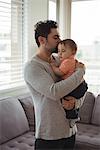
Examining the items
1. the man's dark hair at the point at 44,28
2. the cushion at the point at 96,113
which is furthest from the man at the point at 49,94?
the cushion at the point at 96,113

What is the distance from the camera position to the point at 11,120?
2.59 m

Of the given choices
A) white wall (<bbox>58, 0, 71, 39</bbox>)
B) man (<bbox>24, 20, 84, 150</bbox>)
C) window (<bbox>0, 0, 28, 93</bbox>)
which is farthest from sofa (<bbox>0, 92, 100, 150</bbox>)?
white wall (<bbox>58, 0, 71, 39</bbox>)

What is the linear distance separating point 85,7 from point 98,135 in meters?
2.09

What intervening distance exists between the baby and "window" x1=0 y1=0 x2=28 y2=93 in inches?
52.7

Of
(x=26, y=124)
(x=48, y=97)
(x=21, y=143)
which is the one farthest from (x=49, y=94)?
(x=26, y=124)

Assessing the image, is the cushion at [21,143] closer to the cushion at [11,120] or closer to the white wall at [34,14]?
the cushion at [11,120]

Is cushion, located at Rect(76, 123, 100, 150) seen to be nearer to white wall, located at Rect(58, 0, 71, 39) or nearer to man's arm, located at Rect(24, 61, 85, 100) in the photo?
man's arm, located at Rect(24, 61, 85, 100)

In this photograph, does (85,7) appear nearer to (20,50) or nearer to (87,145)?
(20,50)

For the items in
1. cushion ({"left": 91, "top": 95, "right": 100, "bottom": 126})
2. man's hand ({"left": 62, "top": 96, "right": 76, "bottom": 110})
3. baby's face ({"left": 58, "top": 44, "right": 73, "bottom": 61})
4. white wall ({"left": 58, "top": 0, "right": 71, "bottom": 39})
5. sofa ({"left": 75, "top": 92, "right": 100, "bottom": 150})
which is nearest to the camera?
man's hand ({"left": 62, "top": 96, "right": 76, "bottom": 110})

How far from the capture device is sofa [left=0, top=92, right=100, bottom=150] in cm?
245

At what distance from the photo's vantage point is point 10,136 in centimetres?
253

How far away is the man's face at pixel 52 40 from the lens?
1585 mm

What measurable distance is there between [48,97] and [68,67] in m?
0.26

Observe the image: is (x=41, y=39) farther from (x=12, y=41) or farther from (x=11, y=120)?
(x=12, y=41)
